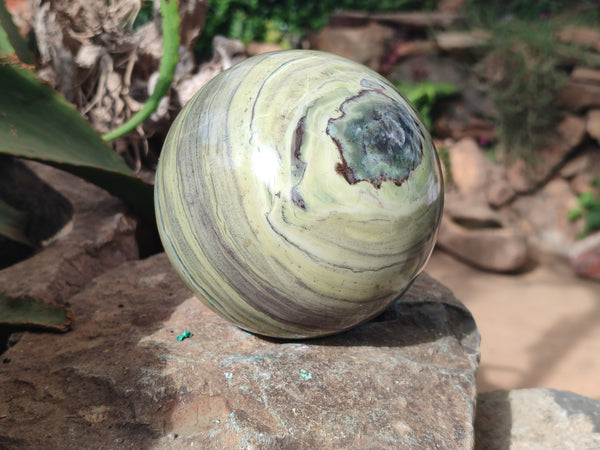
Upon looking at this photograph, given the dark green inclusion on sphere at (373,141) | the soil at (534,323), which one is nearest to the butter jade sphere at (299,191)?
the dark green inclusion on sphere at (373,141)

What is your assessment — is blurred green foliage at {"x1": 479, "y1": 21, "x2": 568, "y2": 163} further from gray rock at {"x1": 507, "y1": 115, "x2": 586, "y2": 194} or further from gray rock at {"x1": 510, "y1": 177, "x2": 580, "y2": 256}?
gray rock at {"x1": 510, "y1": 177, "x2": 580, "y2": 256}

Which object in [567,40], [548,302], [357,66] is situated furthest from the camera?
[567,40]

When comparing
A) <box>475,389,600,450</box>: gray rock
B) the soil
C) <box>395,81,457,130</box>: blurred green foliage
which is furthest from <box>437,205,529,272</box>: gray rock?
<box>475,389,600,450</box>: gray rock

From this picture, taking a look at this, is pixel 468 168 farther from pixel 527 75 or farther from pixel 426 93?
pixel 527 75

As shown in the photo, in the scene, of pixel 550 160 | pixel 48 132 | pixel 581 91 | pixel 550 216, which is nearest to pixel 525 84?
pixel 581 91

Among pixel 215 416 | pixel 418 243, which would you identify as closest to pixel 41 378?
pixel 215 416

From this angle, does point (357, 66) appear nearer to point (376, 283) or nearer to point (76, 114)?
point (376, 283)
